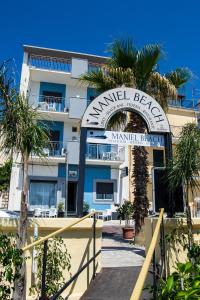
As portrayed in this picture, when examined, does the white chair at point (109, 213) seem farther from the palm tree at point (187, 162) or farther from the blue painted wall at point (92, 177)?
the palm tree at point (187, 162)

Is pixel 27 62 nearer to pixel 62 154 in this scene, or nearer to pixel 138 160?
pixel 62 154

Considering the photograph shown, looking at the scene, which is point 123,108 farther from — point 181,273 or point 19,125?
point 181,273

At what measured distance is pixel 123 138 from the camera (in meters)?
7.46

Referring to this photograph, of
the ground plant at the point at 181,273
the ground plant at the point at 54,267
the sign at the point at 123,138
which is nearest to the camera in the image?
the ground plant at the point at 181,273

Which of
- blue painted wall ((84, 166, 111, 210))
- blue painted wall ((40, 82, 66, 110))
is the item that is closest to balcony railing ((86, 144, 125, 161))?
blue painted wall ((84, 166, 111, 210))

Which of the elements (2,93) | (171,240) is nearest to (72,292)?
(171,240)

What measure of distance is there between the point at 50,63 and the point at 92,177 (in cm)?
991

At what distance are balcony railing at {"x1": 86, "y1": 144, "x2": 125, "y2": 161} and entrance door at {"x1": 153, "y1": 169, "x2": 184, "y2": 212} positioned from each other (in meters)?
16.7

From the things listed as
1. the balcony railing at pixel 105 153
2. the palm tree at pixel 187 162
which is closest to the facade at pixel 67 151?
the balcony railing at pixel 105 153

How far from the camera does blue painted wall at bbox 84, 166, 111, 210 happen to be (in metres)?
23.9

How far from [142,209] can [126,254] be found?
3848 millimetres

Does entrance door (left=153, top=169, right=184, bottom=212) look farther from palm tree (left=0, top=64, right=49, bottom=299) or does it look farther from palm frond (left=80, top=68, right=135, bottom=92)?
palm frond (left=80, top=68, right=135, bottom=92)

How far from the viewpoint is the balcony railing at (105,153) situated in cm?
2405

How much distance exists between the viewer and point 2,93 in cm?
509
